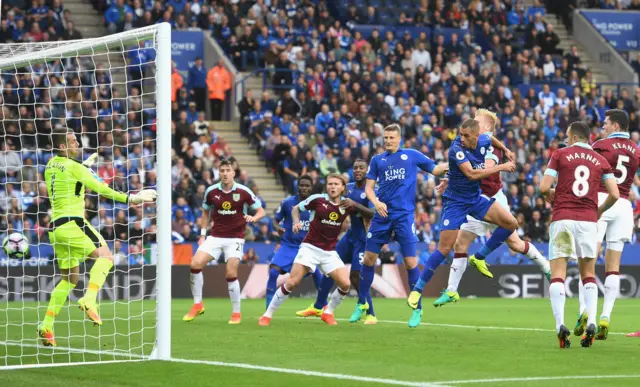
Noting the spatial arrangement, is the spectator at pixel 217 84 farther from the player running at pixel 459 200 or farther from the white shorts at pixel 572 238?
the white shorts at pixel 572 238

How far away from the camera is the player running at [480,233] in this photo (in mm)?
13820

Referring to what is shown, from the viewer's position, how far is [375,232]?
1462 cm

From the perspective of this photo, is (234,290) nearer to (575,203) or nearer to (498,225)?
(498,225)

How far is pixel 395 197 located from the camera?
578 inches

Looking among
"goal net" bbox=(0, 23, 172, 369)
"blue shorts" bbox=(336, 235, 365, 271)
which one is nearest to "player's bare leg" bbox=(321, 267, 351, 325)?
"blue shorts" bbox=(336, 235, 365, 271)

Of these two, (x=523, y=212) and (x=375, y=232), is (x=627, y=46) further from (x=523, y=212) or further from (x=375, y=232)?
(x=375, y=232)

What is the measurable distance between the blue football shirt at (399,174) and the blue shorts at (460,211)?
750 mm

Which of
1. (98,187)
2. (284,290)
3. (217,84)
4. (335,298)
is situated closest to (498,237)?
(335,298)

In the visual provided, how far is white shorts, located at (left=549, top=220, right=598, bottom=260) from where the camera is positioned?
36.8ft

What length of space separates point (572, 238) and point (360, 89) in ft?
63.7

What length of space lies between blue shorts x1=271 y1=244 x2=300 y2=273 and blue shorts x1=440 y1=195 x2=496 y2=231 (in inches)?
155

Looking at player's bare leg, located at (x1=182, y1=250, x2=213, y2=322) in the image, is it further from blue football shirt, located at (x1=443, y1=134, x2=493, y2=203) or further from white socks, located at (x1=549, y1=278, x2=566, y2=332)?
white socks, located at (x1=549, y1=278, x2=566, y2=332)

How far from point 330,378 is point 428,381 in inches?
29.9

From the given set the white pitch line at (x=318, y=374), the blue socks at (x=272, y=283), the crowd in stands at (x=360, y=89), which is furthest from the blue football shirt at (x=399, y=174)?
the crowd in stands at (x=360, y=89)
